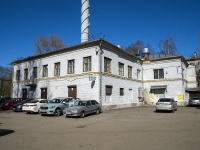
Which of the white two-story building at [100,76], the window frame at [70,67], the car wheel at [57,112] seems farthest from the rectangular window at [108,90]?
the car wheel at [57,112]

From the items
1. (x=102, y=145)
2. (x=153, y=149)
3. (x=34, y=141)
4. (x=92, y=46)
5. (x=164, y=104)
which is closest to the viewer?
(x=153, y=149)

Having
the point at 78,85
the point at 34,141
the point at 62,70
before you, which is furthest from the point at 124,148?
the point at 62,70

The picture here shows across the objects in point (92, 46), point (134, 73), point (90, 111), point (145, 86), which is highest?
point (92, 46)

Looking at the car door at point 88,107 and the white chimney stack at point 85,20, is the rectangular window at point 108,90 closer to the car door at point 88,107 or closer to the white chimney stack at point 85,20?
the car door at point 88,107

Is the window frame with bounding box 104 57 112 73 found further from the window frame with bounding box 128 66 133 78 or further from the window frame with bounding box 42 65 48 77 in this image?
the window frame with bounding box 42 65 48 77

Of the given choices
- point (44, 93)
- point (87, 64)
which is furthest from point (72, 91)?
point (44, 93)

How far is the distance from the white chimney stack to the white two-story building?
4.75 meters

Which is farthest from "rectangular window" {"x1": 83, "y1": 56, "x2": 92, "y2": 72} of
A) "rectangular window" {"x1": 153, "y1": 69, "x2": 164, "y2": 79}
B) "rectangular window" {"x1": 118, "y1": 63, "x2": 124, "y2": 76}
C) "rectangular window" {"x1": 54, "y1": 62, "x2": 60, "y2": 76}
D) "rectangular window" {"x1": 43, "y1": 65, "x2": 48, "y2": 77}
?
"rectangular window" {"x1": 153, "y1": 69, "x2": 164, "y2": 79}

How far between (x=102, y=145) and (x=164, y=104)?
14110 mm

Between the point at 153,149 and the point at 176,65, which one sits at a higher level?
the point at 176,65

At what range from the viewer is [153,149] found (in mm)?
6270

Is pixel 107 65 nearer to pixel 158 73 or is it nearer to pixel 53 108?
pixel 53 108

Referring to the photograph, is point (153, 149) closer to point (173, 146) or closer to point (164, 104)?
point (173, 146)

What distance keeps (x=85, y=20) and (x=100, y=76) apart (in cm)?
1195
